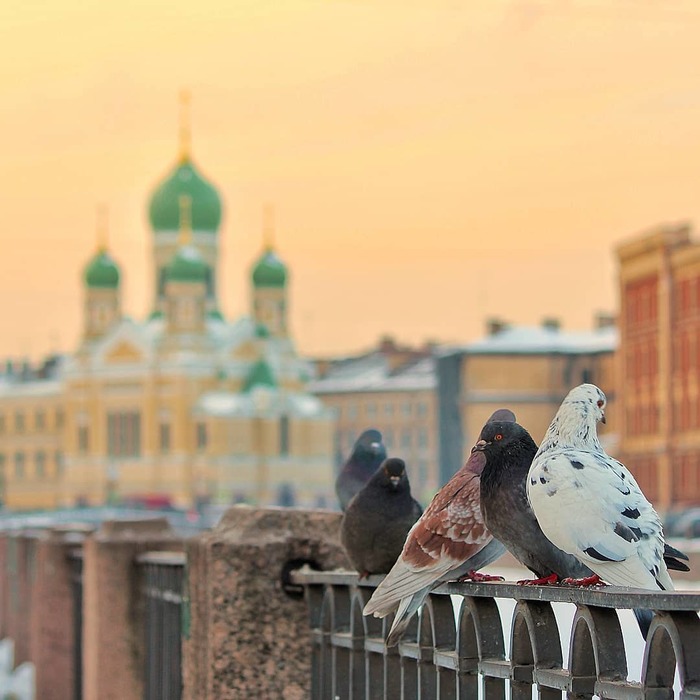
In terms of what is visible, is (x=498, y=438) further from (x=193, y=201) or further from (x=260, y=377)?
(x=193, y=201)

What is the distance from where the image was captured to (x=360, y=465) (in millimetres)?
5996

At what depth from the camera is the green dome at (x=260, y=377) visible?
110125 mm

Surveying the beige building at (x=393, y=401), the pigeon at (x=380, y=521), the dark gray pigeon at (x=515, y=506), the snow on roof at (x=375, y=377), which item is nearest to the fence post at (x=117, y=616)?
the pigeon at (x=380, y=521)

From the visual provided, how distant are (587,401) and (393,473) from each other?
1.06 meters

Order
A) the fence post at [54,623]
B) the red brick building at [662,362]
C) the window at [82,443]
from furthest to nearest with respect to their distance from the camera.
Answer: the window at [82,443] < the red brick building at [662,362] < the fence post at [54,623]

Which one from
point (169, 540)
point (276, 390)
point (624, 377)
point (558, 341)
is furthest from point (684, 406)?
point (169, 540)

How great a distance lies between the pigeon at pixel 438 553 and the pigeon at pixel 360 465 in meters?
1.98

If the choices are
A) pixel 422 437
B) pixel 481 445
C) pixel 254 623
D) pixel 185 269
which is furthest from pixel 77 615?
pixel 422 437

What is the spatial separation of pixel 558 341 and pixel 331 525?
3767 inches

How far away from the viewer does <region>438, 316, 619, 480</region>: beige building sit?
9806 centimetres

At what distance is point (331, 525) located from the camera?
5168mm

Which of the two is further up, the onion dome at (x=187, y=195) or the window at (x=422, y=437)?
the onion dome at (x=187, y=195)

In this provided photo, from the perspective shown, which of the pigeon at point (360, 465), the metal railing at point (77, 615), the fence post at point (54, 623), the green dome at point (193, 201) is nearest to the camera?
the pigeon at point (360, 465)

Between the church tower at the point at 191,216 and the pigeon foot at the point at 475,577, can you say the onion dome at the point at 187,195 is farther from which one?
the pigeon foot at the point at 475,577
